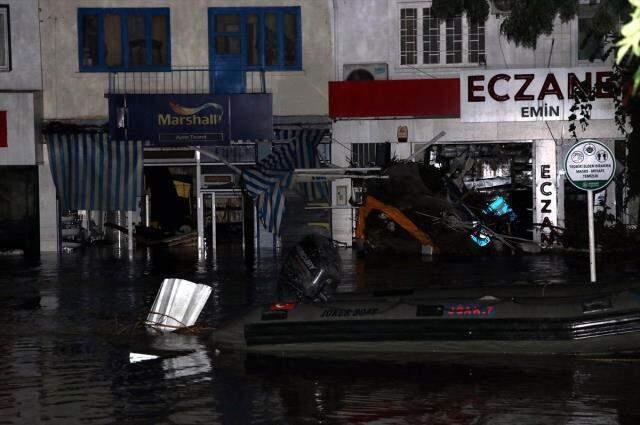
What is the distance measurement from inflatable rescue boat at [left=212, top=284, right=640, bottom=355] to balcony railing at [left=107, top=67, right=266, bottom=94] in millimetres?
15698

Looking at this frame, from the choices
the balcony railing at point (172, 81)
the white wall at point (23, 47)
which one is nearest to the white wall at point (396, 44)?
the balcony railing at point (172, 81)

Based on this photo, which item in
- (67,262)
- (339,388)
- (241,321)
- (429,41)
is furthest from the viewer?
(429,41)

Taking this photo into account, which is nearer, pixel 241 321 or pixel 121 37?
pixel 241 321

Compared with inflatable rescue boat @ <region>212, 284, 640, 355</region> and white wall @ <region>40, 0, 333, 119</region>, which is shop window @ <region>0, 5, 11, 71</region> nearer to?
white wall @ <region>40, 0, 333, 119</region>

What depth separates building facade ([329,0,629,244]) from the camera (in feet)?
85.7

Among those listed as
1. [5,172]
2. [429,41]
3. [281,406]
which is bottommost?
[281,406]

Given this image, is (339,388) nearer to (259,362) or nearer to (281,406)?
(281,406)

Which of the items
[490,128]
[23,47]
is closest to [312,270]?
[490,128]

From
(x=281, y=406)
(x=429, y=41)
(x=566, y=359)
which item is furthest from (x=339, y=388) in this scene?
(x=429, y=41)

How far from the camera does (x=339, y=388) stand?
34.6 feet

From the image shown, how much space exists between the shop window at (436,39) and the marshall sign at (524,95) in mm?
960

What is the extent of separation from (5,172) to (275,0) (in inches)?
305

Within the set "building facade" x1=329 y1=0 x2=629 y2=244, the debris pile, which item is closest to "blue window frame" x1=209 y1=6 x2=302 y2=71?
"building facade" x1=329 y1=0 x2=629 y2=244

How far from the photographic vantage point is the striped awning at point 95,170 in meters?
27.5
